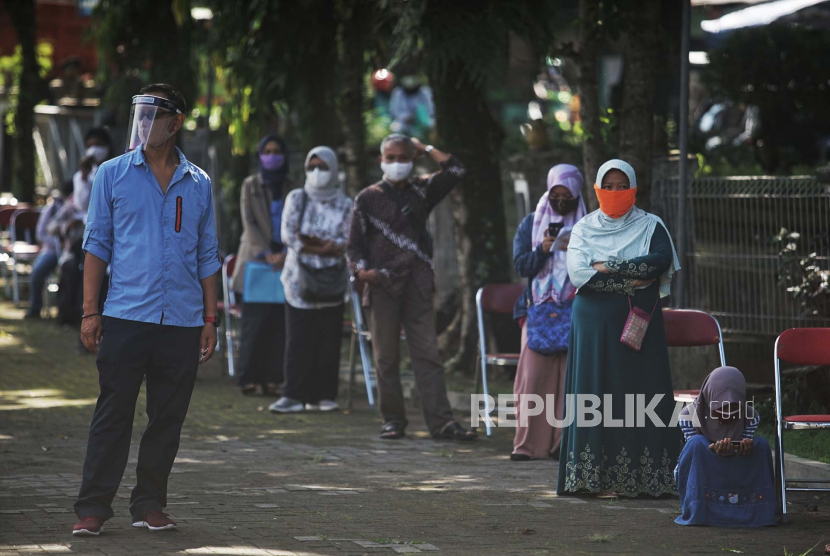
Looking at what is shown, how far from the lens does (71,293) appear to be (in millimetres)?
15641

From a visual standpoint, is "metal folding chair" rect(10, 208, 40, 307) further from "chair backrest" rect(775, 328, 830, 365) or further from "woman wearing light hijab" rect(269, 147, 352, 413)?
"chair backrest" rect(775, 328, 830, 365)

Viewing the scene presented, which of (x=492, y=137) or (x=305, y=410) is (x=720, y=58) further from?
(x=305, y=410)

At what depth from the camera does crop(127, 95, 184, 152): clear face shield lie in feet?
20.4

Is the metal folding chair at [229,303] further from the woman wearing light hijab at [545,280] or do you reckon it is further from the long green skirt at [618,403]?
the long green skirt at [618,403]

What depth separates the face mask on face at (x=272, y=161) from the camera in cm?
1158

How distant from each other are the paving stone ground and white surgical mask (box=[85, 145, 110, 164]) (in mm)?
4060

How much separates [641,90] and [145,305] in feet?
16.2

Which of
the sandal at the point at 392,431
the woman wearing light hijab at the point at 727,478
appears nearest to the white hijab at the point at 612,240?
the woman wearing light hijab at the point at 727,478

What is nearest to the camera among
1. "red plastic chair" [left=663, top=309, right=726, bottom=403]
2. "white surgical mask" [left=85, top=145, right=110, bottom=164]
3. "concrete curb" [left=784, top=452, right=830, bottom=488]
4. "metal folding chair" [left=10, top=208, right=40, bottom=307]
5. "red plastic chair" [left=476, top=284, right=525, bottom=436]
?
"concrete curb" [left=784, top=452, right=830, bottom=488]

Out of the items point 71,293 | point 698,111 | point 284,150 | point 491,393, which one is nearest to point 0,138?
point 71,293

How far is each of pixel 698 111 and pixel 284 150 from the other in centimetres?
1020

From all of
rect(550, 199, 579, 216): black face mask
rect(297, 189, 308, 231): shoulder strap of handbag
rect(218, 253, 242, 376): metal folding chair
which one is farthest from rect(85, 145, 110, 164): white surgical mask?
rect(550, 199, 579, 216): black face mask

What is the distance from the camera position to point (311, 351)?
10922 millimetres

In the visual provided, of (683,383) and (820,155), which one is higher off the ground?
(820,155)
